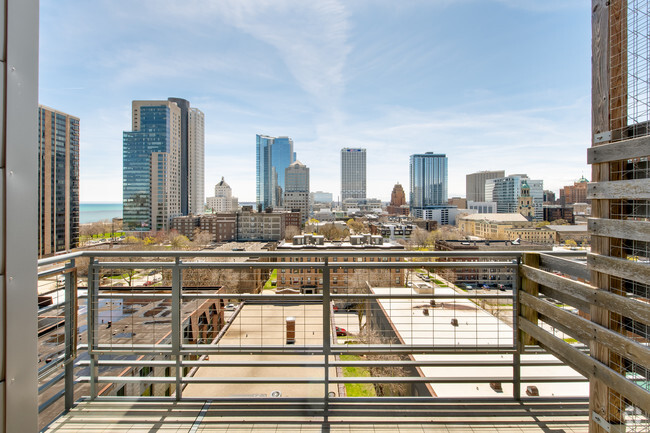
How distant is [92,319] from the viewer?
2.24 m

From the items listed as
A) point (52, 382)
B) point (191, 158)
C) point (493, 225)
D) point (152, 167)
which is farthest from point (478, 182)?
point (52, 382)

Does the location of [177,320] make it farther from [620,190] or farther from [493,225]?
[493,225]

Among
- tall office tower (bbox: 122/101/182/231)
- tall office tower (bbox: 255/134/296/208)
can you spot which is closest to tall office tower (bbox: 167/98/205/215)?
tall office tower (bbox: 122/101/182/231)

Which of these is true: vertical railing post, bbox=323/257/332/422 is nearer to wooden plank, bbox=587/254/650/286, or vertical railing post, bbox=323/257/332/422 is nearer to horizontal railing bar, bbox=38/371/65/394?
wooden plank, bbox=587/254/650/286

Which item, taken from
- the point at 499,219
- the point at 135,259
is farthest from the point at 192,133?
the point at 135,259

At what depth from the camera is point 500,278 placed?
7.74 feet

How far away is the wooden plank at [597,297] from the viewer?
1261 mm

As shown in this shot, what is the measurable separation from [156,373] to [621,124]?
11.8ft

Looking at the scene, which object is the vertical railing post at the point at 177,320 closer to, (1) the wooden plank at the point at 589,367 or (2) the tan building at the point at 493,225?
(1) the wooden plank at the point at 589,367

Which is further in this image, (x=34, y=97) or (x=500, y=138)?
(x=500, y=138)

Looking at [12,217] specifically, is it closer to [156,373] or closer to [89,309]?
[89,309]

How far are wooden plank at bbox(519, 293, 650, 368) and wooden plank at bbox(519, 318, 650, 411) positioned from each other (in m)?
0.11

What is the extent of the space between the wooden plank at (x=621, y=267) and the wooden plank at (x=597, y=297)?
0.10 metres

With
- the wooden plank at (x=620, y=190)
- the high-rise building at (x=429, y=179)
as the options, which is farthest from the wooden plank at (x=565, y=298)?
the high-rise building at (x=429, y=179)
